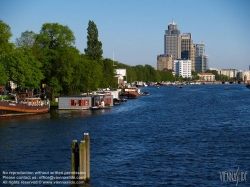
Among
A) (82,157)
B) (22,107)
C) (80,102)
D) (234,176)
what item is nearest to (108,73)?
(80,102)

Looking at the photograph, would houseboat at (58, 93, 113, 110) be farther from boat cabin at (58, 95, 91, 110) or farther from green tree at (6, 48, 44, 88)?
green tree at (6, 48, 44, 88)

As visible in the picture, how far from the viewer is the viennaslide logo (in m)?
30.1

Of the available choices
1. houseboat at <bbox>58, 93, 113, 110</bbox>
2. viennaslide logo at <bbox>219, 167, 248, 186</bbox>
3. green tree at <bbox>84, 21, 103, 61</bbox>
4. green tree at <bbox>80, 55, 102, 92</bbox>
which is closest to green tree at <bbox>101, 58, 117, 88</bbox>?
green tree at <bbox>84, 21, 103, 61</bbox>

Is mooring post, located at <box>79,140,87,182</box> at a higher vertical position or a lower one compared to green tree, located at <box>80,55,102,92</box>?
lower

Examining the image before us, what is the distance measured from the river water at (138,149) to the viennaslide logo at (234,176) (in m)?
0.12

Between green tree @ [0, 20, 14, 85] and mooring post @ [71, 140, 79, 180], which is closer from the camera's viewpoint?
mooring post @ [71, 140, 79, 180]

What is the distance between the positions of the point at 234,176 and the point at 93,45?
89895 millimetres

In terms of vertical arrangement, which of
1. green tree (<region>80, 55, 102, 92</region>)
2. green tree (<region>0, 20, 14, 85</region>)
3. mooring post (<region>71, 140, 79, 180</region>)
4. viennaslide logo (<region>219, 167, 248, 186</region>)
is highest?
green tree (<region>0, 20, 14, 85</region>)

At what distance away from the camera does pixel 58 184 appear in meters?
28.7

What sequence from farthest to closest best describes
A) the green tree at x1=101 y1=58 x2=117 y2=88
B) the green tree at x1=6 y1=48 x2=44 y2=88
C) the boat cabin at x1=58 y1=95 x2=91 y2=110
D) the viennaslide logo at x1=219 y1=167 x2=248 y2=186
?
the green tree at x1=101 y1=58 x2=117 y2=88 < the boat cabin at x1=58 y1=95 x2=91 y2=110 < the green tree at x1=6 y1=48 x2=44 y2=88 < the viennaslide logo at x1=219 y1=167 x2=248 y2=186

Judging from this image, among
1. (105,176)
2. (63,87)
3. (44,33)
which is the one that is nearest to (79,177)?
(105,176)

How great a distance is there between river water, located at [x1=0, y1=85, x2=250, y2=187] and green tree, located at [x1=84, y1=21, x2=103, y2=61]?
55.2 metres

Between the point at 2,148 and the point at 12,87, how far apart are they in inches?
2388

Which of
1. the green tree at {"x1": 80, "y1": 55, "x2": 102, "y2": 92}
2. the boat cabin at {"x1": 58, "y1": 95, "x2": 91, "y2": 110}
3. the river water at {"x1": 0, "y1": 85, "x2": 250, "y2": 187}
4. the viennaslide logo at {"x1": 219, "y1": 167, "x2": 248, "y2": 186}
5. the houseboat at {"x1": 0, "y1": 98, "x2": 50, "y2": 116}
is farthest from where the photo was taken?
the green tree at {"x1": 80, "y1": 55, "x2": 102, "y2": 92}
